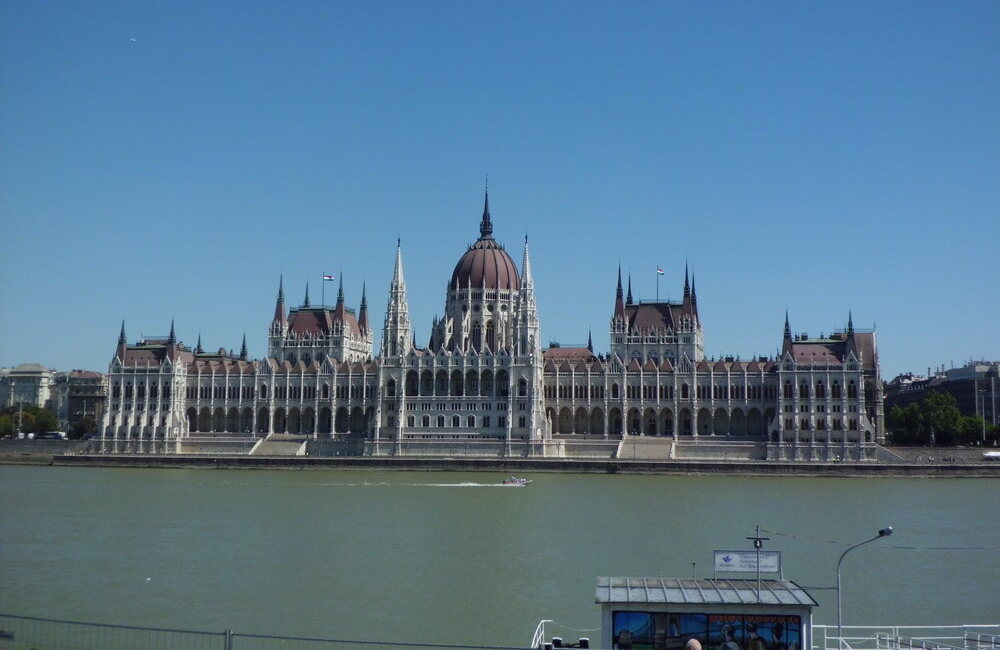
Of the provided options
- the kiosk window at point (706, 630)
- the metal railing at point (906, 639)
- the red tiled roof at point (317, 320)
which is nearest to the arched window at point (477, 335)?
the red tiled roof at point (317, 320)

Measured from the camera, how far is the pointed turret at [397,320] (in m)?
105

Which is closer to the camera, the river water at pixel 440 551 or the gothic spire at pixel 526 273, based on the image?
the river water at pixel 440 551

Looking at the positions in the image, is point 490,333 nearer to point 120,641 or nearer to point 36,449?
point 36,449

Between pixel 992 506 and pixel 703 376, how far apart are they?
43194 mm

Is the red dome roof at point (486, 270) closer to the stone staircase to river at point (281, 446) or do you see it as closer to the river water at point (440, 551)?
the stone staircase to river at point (281, 446)

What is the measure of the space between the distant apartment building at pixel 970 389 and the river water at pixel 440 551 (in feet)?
182

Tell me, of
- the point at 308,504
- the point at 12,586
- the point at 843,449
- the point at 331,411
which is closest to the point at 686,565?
the point at 12,586

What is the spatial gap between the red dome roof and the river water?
43.5 m

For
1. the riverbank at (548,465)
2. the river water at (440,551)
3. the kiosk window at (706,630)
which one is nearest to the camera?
the kiosk window at (706,630)

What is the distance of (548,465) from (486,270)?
28829 mm

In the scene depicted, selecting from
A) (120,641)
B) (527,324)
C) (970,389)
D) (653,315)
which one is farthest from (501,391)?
(120,641)

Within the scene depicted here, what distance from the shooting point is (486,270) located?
11075 cm

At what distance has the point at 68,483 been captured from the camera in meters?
71.9

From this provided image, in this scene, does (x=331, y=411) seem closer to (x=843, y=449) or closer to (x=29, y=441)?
(x=29, y=441)
